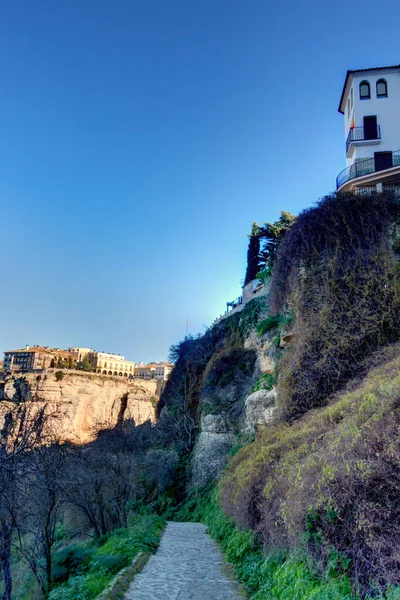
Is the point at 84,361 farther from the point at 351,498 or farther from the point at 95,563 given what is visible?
the point at 351,498

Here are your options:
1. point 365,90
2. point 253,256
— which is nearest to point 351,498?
point 365,90

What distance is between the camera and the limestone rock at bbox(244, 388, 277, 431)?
15.5 m

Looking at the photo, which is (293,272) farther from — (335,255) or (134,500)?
(134,500)

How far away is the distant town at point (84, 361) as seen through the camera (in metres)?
68.4

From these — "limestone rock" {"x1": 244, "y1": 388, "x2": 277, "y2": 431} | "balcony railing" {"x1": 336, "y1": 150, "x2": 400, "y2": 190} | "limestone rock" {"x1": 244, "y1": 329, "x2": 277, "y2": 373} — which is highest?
"balcony railing" {"x1": 336, "y1": 150, "x2": 400, "y2": 190}

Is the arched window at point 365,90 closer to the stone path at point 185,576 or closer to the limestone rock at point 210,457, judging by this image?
the limestone rock at point 210,457

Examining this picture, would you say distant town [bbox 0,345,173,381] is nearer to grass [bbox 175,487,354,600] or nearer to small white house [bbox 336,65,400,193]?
small white house [bbox 336,65,400,193]

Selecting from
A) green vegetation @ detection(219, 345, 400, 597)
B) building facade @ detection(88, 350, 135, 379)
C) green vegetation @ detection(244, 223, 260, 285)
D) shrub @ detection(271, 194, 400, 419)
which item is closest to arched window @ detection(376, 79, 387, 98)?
shrub @ detection(271, 194, 400, 419)

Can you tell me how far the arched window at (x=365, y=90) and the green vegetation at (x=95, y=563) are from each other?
21133mm

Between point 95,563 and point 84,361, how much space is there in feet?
183

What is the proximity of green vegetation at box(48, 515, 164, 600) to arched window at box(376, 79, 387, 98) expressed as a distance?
2145 cm

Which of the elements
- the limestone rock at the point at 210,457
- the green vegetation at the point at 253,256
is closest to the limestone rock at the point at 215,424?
the limestone rock at the point at 210,457

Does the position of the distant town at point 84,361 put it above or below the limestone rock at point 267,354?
above

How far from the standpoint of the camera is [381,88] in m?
22.1
